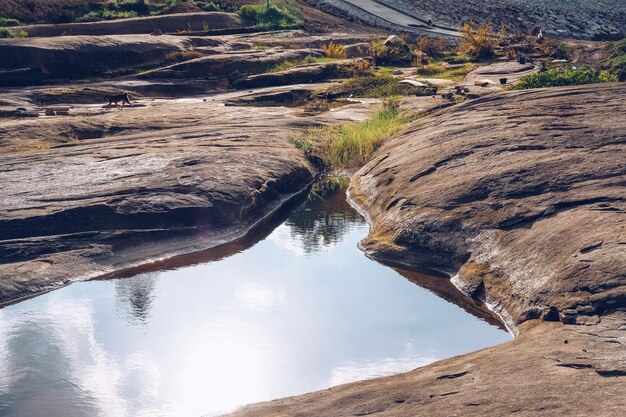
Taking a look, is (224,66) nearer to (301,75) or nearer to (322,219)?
(301,75)

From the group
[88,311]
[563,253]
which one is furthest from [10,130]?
[563,253]

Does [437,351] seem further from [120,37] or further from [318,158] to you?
[120,37]

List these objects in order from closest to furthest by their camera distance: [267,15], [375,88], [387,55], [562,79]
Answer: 1. [562,79]
2. [375,88]
3. [387,55]
4. [267,15]

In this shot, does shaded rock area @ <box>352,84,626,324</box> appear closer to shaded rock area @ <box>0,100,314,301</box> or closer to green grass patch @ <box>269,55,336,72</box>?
shaded rock area @ <box>0,100,314,301</box>

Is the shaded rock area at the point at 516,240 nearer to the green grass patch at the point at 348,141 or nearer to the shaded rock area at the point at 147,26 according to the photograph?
the green grass patch at the point at 348,141

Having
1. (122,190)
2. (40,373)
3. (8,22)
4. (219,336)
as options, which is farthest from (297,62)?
(40,373)

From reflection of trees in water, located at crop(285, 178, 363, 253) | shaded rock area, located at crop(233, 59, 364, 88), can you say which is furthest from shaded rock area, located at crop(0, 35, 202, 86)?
reflection of trees in water, located at crop(285, 178, 363, 253)
